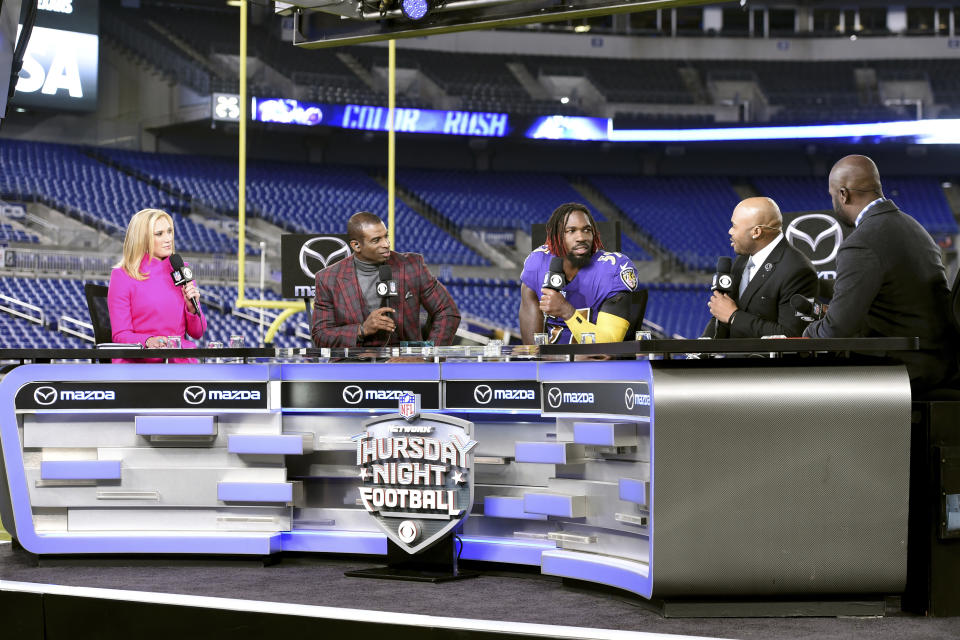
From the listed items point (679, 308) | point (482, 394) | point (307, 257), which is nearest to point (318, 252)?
point (307, 257)

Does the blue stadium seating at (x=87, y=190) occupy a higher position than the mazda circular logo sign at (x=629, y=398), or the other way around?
the blue stadium seating at (x=87, y=190)

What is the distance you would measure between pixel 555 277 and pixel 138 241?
1.92 metres

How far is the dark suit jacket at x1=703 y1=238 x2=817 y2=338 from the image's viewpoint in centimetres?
400

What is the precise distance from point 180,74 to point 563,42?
888cm

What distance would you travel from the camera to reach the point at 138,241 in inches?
190

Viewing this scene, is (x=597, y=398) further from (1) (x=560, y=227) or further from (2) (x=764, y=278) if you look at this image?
(1) (x=560, y=227)

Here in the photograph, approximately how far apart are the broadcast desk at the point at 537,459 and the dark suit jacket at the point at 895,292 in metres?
0.21

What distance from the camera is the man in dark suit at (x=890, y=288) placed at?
3.50 m

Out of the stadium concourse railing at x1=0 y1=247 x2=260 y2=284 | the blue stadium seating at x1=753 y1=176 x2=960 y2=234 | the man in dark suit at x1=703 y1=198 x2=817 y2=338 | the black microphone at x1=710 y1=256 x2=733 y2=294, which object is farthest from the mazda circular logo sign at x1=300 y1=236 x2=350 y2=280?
the blue stadium seating at x1=753 y1=176 x2=960 y2=234

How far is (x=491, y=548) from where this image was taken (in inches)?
164

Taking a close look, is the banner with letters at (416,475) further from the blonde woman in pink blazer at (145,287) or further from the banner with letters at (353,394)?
the blonde woman in pink blazer at (145,287)

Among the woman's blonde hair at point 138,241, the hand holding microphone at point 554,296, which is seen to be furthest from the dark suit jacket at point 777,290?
the woman's blonde hair at point 138,241

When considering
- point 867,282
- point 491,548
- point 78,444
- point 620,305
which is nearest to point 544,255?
point 620,305

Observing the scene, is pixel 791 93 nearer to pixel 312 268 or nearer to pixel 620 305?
pixel 312 268
